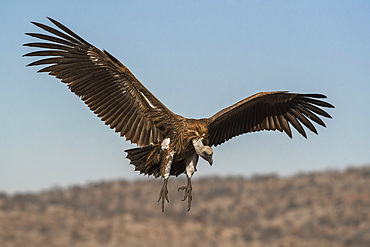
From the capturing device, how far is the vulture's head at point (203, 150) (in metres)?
11.0

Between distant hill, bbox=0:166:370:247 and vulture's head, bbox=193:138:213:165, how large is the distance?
41.3 metres

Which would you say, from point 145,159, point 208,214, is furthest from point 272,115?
point 208,214

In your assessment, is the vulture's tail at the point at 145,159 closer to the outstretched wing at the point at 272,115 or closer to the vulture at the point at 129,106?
the vulture at the point at 129,106

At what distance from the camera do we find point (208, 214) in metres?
63.8

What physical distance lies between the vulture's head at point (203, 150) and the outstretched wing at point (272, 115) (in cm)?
160

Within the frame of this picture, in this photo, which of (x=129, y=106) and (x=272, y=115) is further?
(x=272, y=115)

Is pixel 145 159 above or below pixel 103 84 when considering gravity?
below

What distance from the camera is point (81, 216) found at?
5662 cm

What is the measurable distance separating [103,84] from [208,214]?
52400 millimetres

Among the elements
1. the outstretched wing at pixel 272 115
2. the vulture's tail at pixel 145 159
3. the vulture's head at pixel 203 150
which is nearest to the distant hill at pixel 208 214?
the outstretched wing at pixel 272 115

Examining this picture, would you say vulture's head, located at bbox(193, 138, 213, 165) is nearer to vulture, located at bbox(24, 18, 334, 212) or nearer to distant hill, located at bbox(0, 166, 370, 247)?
vulture, located at bbox(24, 18, 334, 212)

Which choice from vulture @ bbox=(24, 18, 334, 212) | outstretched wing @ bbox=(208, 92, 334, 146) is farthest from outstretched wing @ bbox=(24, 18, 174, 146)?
outstretched wing @ bbox=(208, 92, 334, 146)

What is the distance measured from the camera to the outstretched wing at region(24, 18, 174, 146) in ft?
39.7

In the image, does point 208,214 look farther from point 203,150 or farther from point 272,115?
point 203,150
